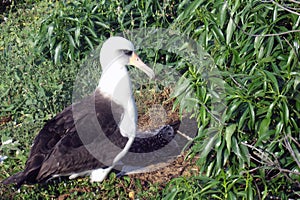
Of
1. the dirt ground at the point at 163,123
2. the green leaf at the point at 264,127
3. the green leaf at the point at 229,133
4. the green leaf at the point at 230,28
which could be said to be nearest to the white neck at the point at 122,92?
the dirt ground at the point at 163,123

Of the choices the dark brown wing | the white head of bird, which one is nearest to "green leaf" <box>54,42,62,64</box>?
the white head of bird

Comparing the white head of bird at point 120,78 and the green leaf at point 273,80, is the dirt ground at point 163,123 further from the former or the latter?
the green leaf at point 273,80

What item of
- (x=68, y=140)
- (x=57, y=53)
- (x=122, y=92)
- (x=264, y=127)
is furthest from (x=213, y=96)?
(x=57, y=53)

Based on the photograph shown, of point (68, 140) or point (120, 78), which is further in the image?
point (120, 78)

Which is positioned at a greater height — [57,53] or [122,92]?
[57,53]

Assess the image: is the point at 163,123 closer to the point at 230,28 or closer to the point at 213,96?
the point at 230,28

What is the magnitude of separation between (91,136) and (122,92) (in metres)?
0.53

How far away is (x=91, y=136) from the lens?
5.54 metres

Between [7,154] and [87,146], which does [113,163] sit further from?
[7,154]

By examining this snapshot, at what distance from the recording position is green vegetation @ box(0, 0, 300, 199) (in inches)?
168

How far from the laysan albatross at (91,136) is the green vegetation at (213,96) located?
0.68 ft

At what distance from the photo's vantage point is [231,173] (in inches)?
179

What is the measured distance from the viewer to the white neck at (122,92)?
5.68m

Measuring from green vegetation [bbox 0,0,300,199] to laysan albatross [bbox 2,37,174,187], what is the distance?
21 centimetres
